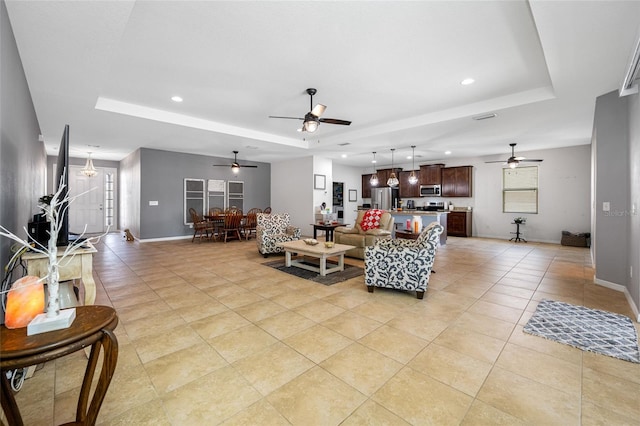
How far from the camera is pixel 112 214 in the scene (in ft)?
34.2

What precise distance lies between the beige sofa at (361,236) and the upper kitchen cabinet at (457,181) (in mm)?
4933

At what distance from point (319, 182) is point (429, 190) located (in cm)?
415

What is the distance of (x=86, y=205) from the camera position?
988cm

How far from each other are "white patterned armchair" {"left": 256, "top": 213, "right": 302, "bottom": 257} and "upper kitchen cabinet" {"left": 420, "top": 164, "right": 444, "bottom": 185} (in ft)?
20.3

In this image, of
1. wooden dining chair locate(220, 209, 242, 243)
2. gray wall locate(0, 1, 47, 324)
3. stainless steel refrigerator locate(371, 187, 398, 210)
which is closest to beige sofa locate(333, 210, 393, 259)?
wooden dining chair locate(220, 209, 242, 243)

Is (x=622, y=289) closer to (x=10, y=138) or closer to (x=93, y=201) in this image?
(x=10, y=138)

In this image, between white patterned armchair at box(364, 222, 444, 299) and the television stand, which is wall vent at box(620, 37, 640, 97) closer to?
white patterned armchair at box(364, 222, 444, 299)

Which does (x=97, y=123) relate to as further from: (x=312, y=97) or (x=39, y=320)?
(x=39, y=320)

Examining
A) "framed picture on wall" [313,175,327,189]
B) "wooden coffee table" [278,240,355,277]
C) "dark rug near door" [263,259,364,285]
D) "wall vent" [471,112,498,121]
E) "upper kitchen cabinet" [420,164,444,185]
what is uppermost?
"wall vent" [471,112,498,121]

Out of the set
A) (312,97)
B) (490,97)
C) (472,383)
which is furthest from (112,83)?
(490,97)

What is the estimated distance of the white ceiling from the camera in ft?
7.97

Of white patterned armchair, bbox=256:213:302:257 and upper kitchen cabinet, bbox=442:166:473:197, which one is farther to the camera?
upper kitchen cabinet, bbox=442:166:473:197

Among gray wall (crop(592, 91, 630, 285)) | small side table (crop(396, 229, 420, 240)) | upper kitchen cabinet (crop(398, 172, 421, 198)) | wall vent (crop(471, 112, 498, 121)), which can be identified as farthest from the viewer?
upper kitchen cabinet (crop(398, 172, 421, 198))

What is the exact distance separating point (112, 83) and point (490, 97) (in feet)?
18.8
